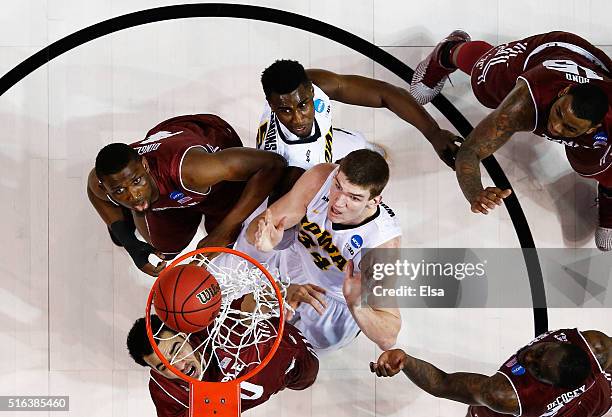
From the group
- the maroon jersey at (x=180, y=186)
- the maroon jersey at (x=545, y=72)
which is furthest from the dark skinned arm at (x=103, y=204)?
the maroon jersey at (x=545, y=72)

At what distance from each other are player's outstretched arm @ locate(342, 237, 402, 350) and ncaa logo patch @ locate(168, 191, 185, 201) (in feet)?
2.15

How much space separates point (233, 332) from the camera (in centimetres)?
235

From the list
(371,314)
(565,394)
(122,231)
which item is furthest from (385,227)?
(122,231)

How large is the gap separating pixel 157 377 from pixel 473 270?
1463mm

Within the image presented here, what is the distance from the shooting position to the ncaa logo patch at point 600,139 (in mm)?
2385

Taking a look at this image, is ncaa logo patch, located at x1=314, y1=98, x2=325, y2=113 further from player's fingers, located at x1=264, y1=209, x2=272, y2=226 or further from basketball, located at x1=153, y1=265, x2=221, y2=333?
basketball, located at x1=153, y1=265, x2=221, y2=333

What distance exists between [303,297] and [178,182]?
0.64 m

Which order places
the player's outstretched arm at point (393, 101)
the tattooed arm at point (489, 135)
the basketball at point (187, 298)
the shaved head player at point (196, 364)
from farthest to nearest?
the player's outstretched arm at point (393, 101), the tattooed arm at point (489, 135), the shaved head player at point (196, 364), the basketball at point (187, 298)

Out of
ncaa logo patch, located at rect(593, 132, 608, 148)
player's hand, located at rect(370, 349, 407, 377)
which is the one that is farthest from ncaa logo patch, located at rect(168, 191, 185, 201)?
ncaa logo patch, located at rect(593, 132, 608, 148)

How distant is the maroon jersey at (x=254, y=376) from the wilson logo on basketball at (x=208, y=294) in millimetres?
275

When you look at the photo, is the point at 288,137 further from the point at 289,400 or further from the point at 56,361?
the point at 56,361

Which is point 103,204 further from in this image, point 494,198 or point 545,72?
point 545,72

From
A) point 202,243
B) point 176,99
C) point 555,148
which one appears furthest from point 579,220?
point 176,99

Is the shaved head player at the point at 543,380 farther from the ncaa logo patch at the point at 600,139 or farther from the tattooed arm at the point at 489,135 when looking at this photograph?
the ncaa logo patch at the point at 600,139
